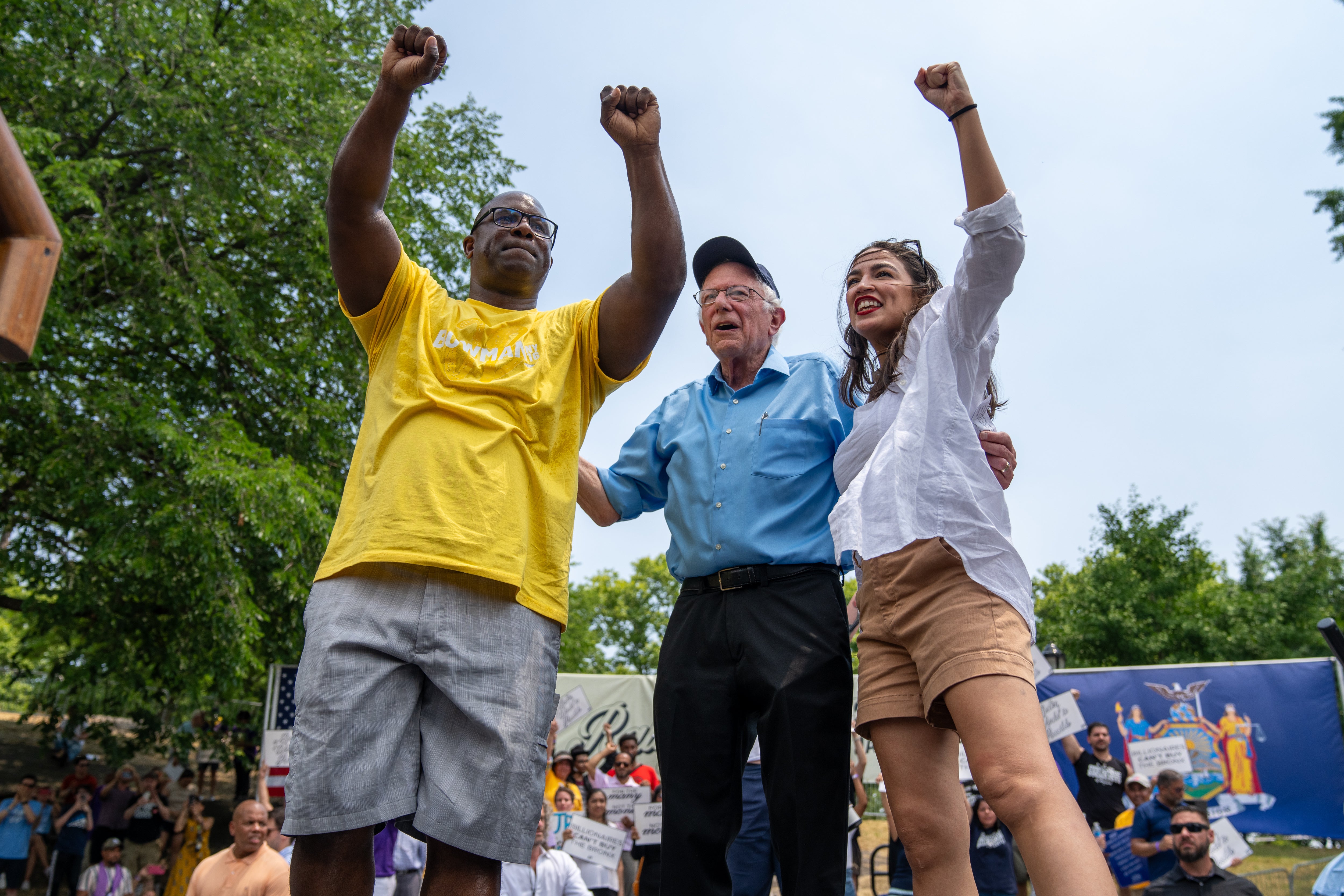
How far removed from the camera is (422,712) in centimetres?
197

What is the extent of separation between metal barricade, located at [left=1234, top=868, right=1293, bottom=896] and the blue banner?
0.52 metres

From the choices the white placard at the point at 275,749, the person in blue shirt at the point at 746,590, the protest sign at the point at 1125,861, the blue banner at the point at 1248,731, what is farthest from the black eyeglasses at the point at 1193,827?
the white placard at the point at 275,749

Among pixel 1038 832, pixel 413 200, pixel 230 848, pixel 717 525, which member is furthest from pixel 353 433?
pixel 1038 832

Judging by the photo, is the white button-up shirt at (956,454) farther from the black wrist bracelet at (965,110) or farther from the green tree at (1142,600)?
the green tree at (1142,600)

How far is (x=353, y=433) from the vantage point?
40.7ft

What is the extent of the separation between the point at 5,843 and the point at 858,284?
13.6m

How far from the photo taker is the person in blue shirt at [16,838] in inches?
461

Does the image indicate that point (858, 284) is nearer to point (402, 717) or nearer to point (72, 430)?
point (402, 717)

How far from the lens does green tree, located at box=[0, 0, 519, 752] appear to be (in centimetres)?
963

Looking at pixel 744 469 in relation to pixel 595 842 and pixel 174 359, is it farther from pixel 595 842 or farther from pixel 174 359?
pixel 174 359

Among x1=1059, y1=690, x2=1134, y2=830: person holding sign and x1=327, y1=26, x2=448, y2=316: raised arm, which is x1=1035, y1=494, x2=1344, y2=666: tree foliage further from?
x1=327, y1=26, x2=448, y2=316: raised arm

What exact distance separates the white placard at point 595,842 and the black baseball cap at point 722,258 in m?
5.93

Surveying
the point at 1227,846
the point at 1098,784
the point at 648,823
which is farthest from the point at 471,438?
the point at 1098,784

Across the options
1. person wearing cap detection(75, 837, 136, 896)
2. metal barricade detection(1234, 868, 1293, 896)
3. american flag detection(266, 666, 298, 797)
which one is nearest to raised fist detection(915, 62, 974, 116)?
american flag detection(266, 666, 298, 797)
